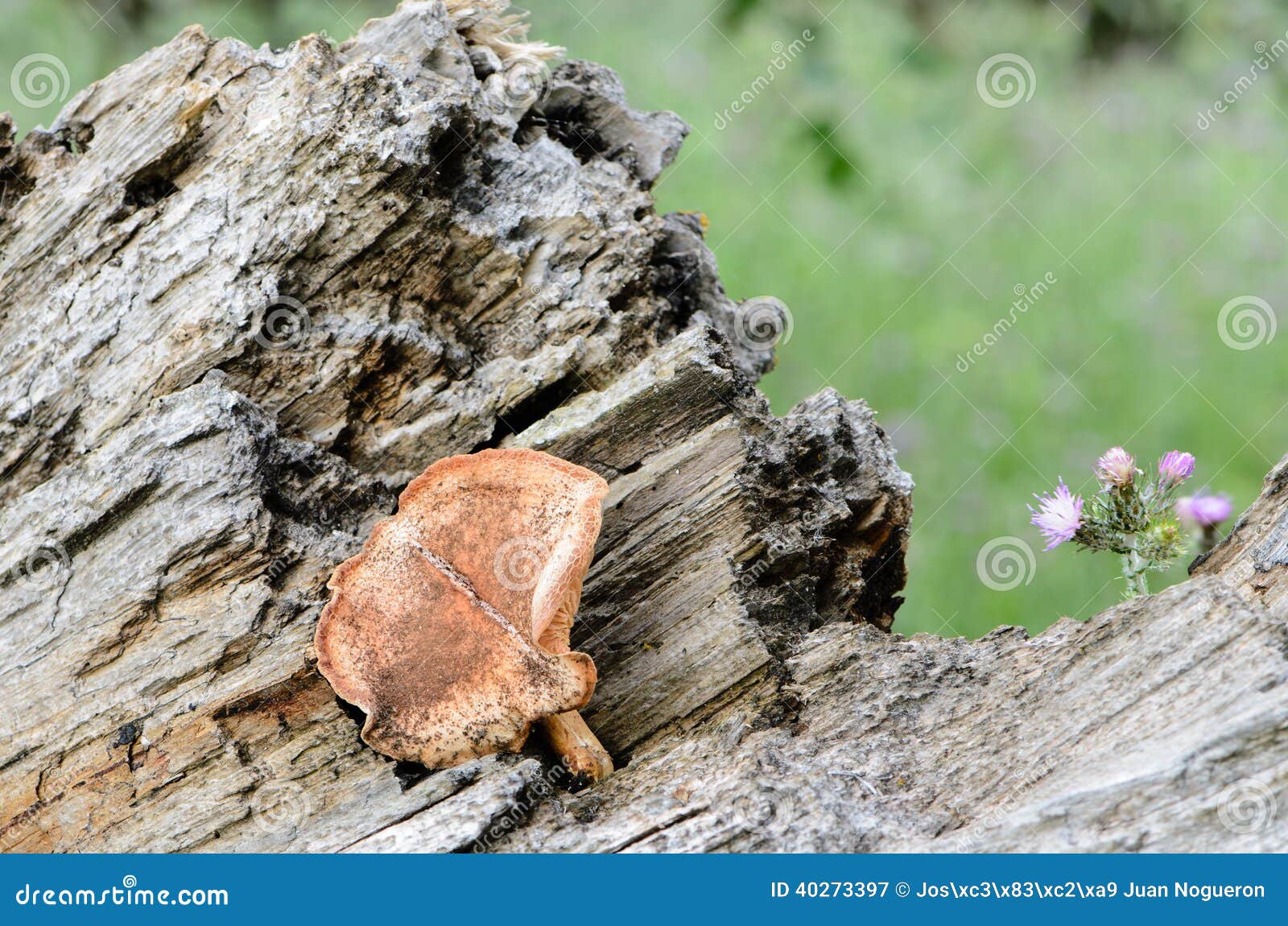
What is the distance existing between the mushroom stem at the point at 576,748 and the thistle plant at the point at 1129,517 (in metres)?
1.48

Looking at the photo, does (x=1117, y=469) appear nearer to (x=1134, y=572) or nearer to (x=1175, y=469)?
(x=1175, y=469)

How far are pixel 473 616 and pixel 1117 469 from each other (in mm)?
1984

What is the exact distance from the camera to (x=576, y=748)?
2.95 meters

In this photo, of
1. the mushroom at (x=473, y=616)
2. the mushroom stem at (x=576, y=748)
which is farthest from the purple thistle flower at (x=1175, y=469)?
the mushroom stem at (x=576, y=748)

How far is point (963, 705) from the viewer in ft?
9.53

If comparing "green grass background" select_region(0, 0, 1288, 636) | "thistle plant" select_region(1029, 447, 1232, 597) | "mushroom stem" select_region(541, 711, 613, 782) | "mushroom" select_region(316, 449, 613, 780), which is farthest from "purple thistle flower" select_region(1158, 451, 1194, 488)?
"green grass background" select_region(0, 0, 1288, 636)

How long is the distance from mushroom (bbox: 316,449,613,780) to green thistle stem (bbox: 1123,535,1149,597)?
1.61m

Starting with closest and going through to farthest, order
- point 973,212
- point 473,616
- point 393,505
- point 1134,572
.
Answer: point 473,616, point 1134,572, point 393,505, point 973,212

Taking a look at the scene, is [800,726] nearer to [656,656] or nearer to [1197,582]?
[656,656]

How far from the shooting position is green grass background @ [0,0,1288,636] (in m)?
6.54

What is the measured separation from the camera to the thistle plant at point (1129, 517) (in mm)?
3273

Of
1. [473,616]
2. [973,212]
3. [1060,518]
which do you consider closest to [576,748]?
[473,616]

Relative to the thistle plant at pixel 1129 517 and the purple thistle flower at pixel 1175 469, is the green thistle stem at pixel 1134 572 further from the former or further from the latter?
the purple thistle flower at pixel 1175 469

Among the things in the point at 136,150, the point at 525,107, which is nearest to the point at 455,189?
the point at 525,107
